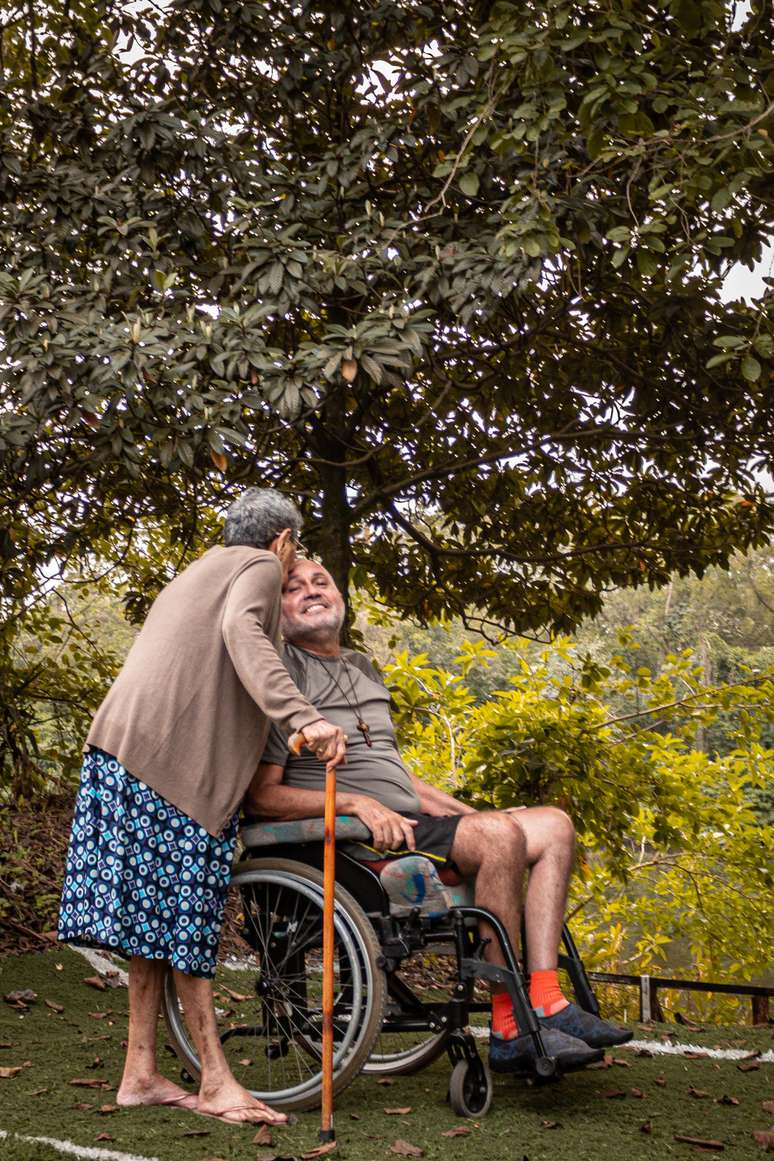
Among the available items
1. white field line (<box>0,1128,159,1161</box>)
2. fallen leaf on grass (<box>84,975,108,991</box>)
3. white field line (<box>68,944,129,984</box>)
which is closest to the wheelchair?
white field line (<box>0,1128,159,1161</box>)

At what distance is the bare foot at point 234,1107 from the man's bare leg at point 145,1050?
56 millimetres

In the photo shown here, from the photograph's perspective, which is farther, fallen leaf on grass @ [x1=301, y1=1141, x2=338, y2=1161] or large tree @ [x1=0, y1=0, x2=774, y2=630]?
large tree @ [x1=0, y1=0, x2=774, y2=630]

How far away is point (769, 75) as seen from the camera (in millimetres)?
3660

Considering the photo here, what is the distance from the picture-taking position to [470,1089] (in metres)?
3.25

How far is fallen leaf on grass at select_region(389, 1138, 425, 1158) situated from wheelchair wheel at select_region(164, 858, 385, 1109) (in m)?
0.27

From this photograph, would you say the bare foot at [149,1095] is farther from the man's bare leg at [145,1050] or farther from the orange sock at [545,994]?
the orange sock at [545,994]

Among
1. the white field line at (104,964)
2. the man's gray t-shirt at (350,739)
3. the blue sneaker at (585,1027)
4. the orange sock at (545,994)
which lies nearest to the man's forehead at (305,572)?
the man's gray t-shirt at (350,739)

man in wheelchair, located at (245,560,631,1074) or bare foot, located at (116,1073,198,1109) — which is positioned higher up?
man in wheelchair, located at (245,560,631,1074)

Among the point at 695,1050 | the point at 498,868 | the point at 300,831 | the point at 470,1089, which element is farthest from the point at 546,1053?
the point at 695,1050

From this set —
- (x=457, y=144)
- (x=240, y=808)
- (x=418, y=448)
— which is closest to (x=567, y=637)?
(x=418, y=448)

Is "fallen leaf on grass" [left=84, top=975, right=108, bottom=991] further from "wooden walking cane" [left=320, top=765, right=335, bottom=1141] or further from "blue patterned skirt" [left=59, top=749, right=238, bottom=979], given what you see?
"wooden walking cane" [left=320, top=765, right=335, bottom=1141]

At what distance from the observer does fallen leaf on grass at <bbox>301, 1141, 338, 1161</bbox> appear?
8.95 feet

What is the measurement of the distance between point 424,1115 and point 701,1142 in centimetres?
70

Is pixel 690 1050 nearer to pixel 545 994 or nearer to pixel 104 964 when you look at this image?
pixel 545 994
